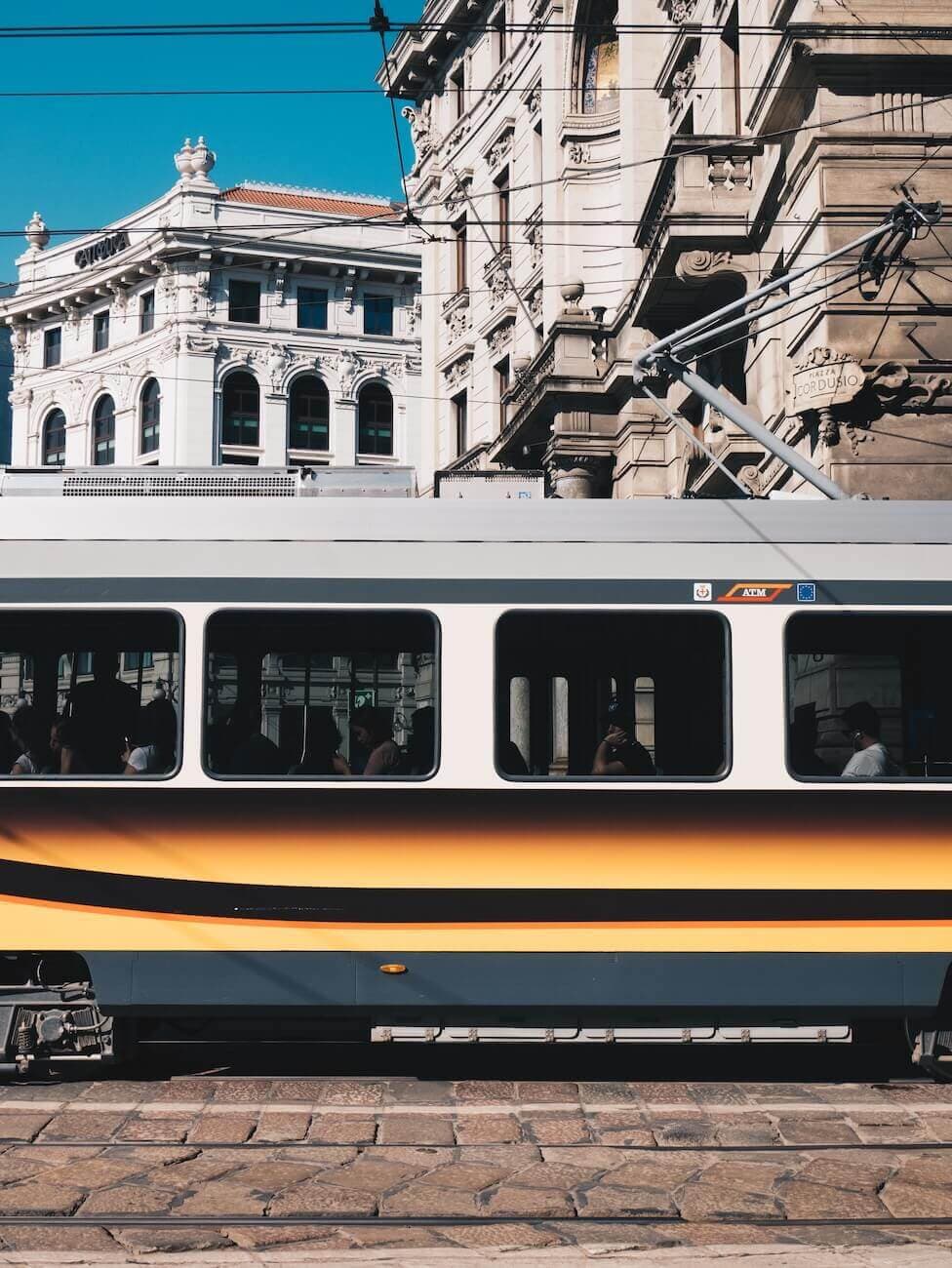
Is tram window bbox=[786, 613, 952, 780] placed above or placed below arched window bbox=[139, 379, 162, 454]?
below

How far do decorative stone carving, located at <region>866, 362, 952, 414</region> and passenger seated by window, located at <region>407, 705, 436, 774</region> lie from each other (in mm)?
10285

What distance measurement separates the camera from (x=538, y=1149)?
649cm

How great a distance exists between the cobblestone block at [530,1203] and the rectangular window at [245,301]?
5757 cm

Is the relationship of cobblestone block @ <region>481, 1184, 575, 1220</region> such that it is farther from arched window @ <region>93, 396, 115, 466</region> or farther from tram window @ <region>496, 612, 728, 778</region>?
arched window @ <region>93, 396, 115, 466</region>

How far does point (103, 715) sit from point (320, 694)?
3.68 ft

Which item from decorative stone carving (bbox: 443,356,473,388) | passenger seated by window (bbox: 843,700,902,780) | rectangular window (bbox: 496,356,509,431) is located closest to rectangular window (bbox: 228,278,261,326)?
decorative stone carving (bbox: 443,356,473,388)

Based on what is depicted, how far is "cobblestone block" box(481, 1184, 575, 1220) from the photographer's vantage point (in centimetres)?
564

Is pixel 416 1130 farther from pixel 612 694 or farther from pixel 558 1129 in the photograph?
pixel 612 694

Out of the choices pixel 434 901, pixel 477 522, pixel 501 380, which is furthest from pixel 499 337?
pixel 434 901

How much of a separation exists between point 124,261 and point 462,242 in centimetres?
2622

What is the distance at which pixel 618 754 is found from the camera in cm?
771

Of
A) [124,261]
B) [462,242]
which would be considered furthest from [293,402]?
[462,242]

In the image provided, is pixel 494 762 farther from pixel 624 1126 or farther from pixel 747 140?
pixel 747 140

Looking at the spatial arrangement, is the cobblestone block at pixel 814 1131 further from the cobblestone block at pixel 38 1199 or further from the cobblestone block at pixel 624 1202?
the cobblestone block at pixel 38 1199
